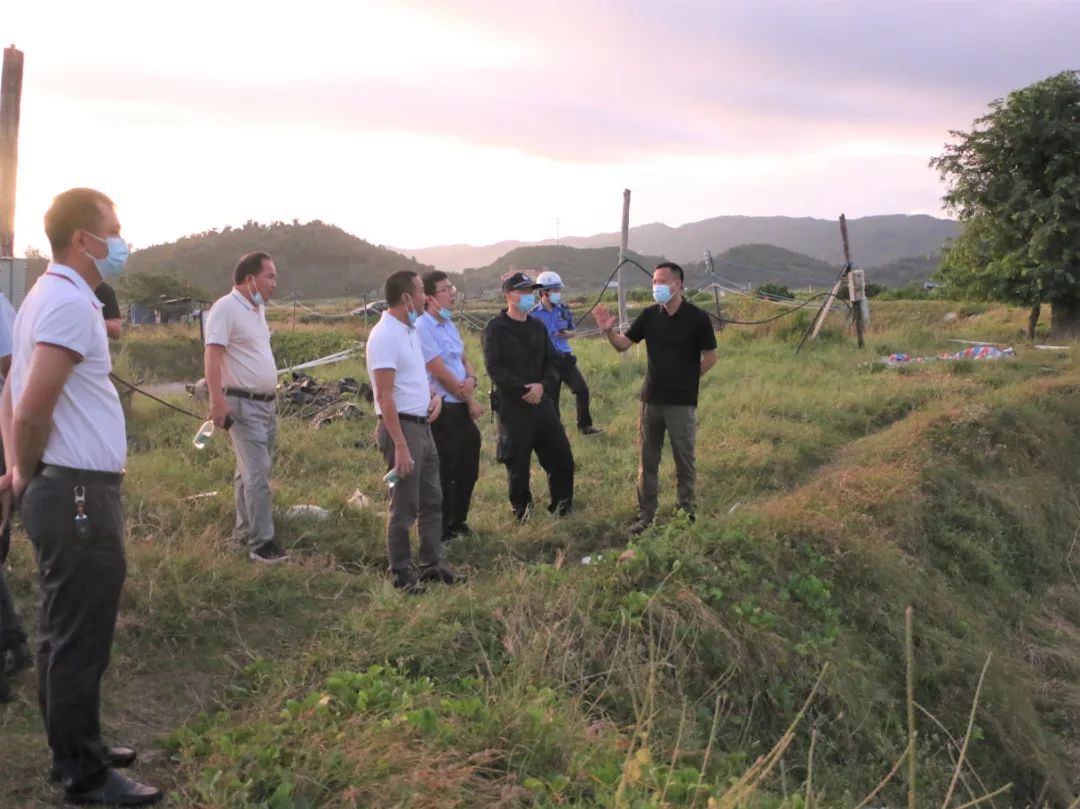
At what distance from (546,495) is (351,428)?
2973 millimetres

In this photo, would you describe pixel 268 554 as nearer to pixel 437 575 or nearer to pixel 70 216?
pixel 437 575

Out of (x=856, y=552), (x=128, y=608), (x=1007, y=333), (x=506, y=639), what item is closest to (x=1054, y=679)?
(x=856, y=552)

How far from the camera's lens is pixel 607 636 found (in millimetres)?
3971

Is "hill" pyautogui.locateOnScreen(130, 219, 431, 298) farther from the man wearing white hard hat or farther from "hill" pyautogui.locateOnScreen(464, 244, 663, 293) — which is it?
the man wearing white hard hat

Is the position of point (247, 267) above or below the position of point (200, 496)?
above

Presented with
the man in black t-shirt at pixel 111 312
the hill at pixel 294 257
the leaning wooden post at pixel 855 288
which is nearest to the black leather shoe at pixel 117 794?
the man in black t-shirt at pixel 111 312

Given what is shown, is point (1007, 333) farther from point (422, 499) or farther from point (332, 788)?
point (332, 788)

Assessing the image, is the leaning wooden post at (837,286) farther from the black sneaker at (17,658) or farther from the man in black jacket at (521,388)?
the black sneaker at (17,658)

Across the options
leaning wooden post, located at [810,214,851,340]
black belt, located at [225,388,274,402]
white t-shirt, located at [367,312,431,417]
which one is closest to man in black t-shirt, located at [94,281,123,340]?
black belt, located at [225,388,274,402]

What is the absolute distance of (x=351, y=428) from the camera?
8.82 m

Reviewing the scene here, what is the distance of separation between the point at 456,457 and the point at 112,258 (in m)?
3.07

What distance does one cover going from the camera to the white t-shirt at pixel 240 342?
4715 mm

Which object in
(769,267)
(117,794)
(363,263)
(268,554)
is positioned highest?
(769,267)

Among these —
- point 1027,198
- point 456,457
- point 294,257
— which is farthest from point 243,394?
point 294,257
